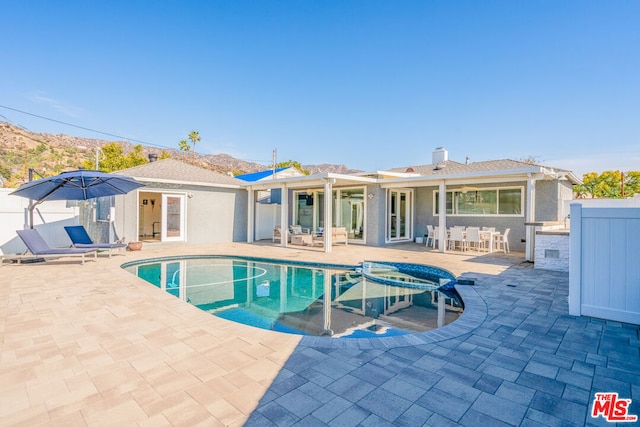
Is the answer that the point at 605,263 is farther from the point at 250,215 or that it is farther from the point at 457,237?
the point at 250,215

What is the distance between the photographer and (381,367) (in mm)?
3133

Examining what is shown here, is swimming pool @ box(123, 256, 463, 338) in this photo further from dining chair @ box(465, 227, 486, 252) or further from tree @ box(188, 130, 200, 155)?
tree @ box(188, 130, 200, 155)

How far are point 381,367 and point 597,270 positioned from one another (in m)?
3.75

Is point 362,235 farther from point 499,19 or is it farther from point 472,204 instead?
point 499,19

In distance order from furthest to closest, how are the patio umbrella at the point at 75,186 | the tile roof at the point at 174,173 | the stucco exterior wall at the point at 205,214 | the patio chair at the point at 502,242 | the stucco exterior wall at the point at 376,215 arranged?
the stucco exterior wall at the point at 376,215, the tile roof at the point at 174,173, the stucco exterior wall at the point at 205,214, the patio chair at the point at 502,242, the patio umbrella at the point at 75,186

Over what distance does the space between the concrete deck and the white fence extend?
43cm

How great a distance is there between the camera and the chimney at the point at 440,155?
20.3 m

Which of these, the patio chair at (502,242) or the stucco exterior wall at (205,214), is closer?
the patio chair at (502,242)

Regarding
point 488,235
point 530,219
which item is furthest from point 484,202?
point 530,219

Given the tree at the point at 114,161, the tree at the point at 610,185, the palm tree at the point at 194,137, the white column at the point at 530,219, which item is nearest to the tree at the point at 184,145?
the palm tree at the point at 194,137

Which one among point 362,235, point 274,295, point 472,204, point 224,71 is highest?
point 224,71

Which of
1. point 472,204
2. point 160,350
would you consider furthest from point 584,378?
point 472,204

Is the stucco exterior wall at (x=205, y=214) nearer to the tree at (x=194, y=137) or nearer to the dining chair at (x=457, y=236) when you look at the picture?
the dining chair at (x=457, y=236)

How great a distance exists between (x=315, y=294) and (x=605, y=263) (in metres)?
5.16
